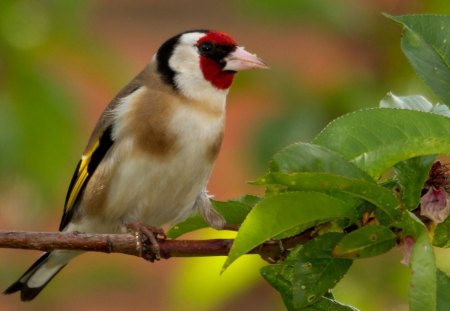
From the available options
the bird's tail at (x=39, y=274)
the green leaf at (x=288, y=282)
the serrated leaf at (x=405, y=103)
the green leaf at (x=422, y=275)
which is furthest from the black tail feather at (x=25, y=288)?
the green leaf at (x=422, y=275)

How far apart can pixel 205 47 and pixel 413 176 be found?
120 cm

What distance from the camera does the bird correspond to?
2186 millimetres

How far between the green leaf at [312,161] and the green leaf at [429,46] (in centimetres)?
16

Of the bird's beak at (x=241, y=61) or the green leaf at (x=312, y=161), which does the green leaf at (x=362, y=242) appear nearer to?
the green leaf at (x=312, y=161)

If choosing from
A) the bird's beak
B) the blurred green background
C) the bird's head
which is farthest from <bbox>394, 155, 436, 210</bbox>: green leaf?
the bird's head

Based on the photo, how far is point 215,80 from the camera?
7.68ft

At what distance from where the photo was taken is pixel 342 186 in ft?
3.88

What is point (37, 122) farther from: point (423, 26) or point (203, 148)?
point (423, 26)

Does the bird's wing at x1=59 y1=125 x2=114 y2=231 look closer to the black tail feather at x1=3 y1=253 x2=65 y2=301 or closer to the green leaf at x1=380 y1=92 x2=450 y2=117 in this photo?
the black tail feather at x1=3 y1=253 x2=65 y2=301

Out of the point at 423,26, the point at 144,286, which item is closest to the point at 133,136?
the point at 423,26

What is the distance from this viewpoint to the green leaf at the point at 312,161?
1.20 m

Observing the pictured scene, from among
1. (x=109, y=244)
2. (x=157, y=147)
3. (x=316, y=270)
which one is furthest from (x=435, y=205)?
(x=157, y=147)

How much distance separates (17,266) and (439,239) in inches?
61.1

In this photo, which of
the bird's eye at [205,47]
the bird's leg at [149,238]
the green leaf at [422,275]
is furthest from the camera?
the bird's eye at [205,47]
